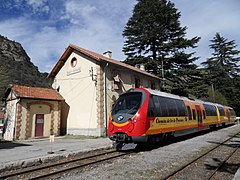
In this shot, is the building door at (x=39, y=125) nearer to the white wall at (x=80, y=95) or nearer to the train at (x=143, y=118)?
the white wall at (x=80, y=95)

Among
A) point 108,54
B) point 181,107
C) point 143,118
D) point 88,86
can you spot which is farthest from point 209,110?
point 108,54

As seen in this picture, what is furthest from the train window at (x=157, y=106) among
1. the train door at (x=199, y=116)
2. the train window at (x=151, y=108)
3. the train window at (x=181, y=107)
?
the train door at (x=199, y=116)

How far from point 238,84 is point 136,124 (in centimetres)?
4001

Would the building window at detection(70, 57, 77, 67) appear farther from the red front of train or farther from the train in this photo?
the red front of train

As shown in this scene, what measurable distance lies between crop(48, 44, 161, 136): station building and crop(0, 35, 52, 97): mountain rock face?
92.4 ft

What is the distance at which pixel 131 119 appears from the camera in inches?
324

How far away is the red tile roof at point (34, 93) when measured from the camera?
15496mm

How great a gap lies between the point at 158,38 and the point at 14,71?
57201 mm

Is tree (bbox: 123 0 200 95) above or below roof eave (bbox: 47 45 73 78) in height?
above

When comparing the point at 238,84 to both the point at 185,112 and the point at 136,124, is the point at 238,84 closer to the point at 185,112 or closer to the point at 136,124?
the point at 185,112

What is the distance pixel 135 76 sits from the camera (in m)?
19.5

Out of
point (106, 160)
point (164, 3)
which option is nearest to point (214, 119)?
point (106, 160)

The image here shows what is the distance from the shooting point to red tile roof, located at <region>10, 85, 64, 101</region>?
15.5m

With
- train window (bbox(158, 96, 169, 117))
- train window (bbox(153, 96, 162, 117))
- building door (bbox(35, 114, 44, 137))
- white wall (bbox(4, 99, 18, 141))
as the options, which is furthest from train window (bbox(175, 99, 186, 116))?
white wall (bbox(4, 99, 18, 141))
